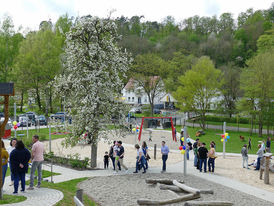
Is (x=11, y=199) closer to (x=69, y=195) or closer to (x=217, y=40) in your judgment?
(x=69, y=195)

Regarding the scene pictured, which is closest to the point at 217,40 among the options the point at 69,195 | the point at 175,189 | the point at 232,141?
the point at 232,141

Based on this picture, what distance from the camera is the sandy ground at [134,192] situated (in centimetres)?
1104

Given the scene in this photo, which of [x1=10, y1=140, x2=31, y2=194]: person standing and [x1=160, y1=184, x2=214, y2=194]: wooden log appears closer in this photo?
[x1=10, y1=140, x2=31, y2=194]: person standing

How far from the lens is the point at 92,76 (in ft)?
55.5

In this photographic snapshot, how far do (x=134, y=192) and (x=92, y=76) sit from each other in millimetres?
7471

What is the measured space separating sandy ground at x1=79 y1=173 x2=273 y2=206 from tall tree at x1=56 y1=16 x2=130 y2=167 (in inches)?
145

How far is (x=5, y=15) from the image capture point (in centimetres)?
5722

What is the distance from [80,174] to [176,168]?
5807mm

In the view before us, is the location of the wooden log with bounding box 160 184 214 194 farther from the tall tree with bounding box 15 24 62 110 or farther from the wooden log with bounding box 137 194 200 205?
the tall tree with bounding box 15 24 62 110

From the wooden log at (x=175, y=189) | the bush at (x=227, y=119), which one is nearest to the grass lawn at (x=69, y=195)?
the wooden log at (x=175, y=189)

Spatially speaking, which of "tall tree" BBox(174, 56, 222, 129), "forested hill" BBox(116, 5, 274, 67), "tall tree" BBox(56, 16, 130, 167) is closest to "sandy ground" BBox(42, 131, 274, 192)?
"tall tree" BBox(56, 16, 130, 167)

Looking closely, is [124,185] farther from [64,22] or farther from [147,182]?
[64,22]

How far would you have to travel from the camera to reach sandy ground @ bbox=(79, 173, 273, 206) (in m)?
11.0

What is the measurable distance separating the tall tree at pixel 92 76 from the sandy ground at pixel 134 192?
3685 mm
